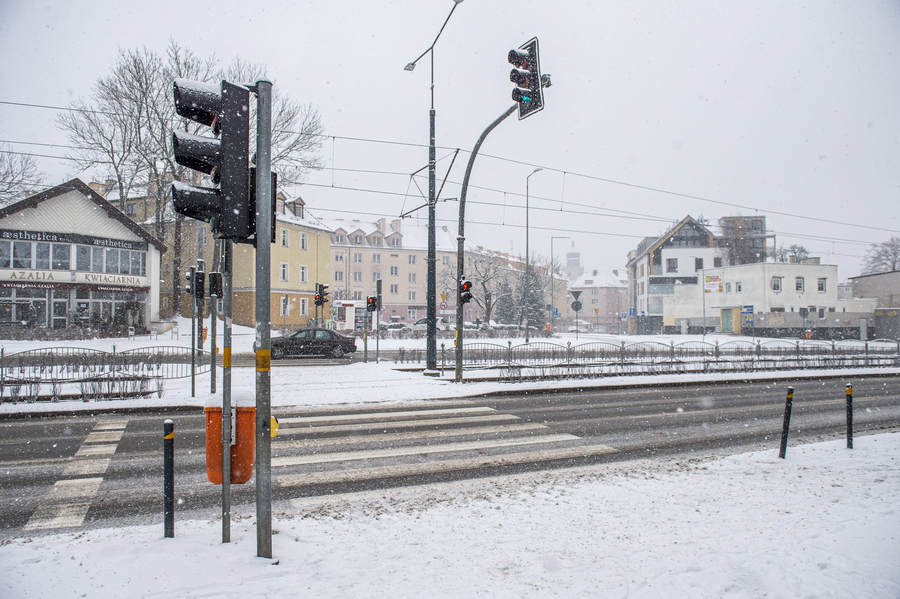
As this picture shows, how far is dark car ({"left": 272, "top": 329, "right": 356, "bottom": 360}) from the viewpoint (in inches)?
912

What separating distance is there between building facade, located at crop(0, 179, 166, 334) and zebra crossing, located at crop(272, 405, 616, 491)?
2892 centimetres

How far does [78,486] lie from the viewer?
6121 mm

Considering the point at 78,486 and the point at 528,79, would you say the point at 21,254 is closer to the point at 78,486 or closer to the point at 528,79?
the point at 78,486

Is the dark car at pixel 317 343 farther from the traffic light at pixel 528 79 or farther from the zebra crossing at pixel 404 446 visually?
the traffic light at pixel 528 79

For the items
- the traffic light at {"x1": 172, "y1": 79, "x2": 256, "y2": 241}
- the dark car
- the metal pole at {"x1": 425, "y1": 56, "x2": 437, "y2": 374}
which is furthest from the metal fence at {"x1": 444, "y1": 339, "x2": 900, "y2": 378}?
the traffic light at {"x1": 172, "y1": 79, "x2": 256, "y2": 241}

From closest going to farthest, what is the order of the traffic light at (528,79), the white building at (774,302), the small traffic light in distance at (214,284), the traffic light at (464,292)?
1. the traffic light at (528,79)
2. the small traffic light in distance at (214,284)
3. the traffic light at (464,292)
4. the white building at (774,302)

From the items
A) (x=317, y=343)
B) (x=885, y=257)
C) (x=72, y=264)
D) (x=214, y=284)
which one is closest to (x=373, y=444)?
(x=214, y=284)

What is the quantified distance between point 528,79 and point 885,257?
277 feet

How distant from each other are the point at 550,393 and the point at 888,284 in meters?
55.5

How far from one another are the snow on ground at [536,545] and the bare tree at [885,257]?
80.7m

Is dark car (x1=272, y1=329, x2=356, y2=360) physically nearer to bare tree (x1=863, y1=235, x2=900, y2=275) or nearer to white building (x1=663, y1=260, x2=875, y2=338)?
white building (x1=663, y1=260, x2=875, y2=338)

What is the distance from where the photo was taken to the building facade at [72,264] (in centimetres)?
3016

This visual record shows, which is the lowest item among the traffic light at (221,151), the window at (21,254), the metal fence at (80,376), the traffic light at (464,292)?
the metal fence at (80,376)

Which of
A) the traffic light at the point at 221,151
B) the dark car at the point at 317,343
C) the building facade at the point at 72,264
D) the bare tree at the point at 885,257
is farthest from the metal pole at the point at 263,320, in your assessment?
the bare tree at the point at 885,257
